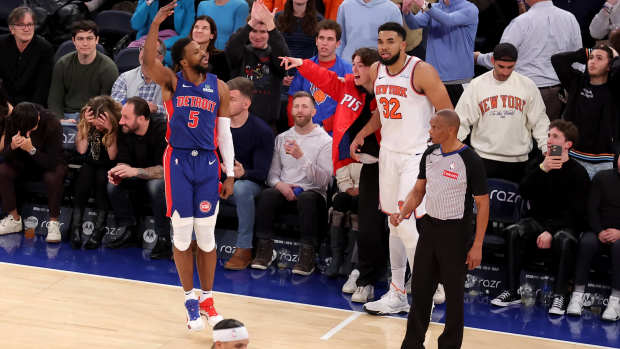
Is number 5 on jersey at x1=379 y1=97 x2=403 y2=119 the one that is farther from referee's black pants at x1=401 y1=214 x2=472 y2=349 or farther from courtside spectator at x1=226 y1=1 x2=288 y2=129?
courtside spectator at x1=226 y1=1 x2=288 y2=129

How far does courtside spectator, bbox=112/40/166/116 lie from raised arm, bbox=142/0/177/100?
2.82 m

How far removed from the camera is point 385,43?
6234 millimetres

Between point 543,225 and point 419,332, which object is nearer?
point 419,332

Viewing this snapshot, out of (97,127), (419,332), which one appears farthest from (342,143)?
(97,127)

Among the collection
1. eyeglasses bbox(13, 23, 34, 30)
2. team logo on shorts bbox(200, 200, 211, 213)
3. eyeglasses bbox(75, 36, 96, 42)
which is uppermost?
eyeglasses bbox(13, 23, 34, 30)

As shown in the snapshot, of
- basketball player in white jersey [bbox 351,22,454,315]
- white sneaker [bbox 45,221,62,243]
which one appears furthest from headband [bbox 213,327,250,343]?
white sneaker [bbox 45,221,62,243]

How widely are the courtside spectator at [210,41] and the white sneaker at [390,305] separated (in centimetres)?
309

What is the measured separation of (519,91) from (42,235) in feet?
15.5

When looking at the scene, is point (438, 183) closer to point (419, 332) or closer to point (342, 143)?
point (419, 332)

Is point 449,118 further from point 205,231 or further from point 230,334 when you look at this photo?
point 230,334

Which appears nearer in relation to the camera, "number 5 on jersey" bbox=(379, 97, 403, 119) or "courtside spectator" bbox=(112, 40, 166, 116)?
"number 5 on jersey" bbox=(379, 97, 403, 119)

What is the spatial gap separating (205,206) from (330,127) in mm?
2608

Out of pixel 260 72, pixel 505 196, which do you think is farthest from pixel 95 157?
pixel 505 196

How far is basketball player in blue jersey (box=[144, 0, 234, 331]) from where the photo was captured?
580 centimetres
